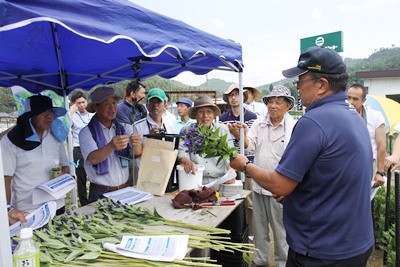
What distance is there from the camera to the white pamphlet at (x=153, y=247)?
57.7 inches

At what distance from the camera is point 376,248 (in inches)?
155

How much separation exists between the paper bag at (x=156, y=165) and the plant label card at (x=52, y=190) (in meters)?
0.61

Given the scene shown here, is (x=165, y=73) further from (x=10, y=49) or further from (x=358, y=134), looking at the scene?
(x=358, y=134)

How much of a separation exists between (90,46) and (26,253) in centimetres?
255

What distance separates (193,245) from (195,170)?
1014 millimetres

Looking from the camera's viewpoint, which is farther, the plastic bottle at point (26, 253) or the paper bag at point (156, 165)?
the paper bag at point (156, 165)

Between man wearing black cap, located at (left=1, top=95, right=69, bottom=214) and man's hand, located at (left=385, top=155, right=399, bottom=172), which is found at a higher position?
man wearing black cap, located at (left=1, top=95, right=69, bottom=214)

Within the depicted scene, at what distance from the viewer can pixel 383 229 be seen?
379 centimetres

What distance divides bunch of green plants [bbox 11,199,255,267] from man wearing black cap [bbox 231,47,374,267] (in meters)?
0.39

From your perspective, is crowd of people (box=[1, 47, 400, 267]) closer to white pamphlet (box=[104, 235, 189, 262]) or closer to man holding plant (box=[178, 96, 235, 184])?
man holding plant (box=[178, 96, 235, 184])

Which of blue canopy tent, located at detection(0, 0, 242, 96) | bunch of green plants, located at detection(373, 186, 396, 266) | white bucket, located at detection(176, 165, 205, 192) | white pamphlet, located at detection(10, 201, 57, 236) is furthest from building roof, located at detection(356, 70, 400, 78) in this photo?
white pamphlet, located at detection(10, 201, 57, 236)

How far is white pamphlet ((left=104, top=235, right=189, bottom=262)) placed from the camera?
147cm

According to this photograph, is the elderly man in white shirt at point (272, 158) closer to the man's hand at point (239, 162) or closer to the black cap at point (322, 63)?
the man's hand at point (239, 162)

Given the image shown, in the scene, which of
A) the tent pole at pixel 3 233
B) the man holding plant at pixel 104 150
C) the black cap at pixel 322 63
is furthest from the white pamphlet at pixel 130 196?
the black cap at pixel 322 63
